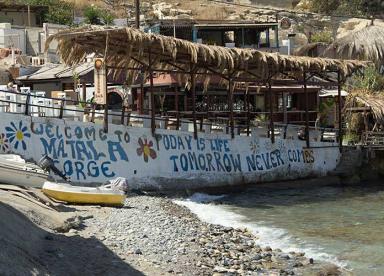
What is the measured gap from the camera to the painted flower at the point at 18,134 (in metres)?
16.5

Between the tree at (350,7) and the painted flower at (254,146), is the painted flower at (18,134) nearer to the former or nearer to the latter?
the painted flower at (254,146)

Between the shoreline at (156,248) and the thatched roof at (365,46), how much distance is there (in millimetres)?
23126

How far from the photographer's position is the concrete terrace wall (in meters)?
17.0

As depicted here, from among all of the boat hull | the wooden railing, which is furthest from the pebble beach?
the wooden railing

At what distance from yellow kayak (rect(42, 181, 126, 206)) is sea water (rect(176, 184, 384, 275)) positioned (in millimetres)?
2794

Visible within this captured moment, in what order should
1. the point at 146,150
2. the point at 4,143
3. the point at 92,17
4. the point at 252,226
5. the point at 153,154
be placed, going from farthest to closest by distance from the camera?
the point at 92,17
the point at 153,154
the point at 146,150
the point at 4,143
the point at 252,226

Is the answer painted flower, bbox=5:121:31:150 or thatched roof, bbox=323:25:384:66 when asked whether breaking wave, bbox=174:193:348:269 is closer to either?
painted flower, bbox=5:121:31:150

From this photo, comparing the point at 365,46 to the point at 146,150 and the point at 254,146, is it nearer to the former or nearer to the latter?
the point at 254,146

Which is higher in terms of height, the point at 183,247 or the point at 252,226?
the point at 183,247

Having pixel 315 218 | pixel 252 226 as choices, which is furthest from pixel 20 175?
pixel 315 218

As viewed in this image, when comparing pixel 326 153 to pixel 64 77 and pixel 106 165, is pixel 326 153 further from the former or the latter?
pixel 64 77

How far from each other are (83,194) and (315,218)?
23.1 feet

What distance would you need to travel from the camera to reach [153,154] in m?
19.5

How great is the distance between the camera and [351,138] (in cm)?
2914
